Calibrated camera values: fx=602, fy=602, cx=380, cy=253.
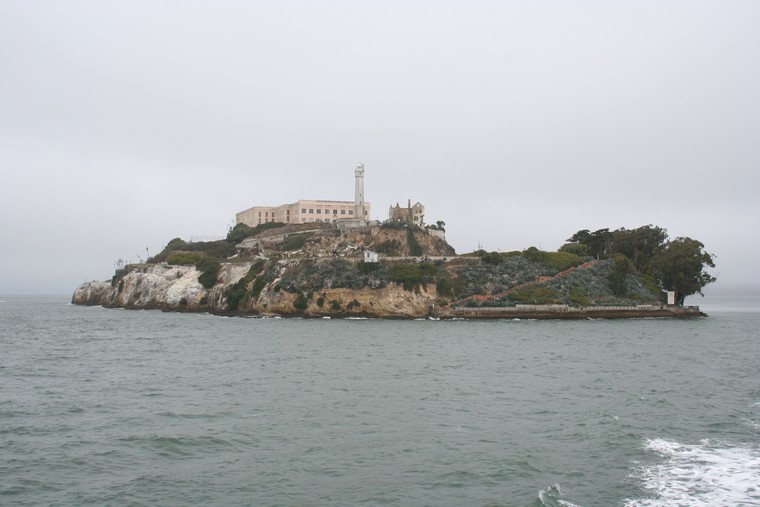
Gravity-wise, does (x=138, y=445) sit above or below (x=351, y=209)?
below

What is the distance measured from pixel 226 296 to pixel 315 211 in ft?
136

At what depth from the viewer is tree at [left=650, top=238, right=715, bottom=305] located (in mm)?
80062

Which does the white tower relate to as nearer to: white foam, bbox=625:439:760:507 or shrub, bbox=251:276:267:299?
shrub, bbox=251:276:267:299

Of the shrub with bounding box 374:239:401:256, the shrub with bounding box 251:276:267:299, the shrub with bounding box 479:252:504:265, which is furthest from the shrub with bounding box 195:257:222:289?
the shrub with bounding box 479:252:504:265

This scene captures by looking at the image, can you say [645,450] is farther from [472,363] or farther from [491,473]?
[472,363]

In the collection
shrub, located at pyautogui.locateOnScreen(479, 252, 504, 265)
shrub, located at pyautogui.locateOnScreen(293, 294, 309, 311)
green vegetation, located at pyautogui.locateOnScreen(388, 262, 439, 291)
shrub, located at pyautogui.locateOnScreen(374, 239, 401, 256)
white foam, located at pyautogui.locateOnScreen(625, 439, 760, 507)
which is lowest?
white foam, located at pyautogui.locateOnScreen(625, 439, 760, 507)

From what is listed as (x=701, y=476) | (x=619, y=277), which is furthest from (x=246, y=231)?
(x=701, y=476)

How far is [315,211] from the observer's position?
12312cm

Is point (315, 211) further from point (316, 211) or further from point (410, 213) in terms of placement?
point (410, 213)

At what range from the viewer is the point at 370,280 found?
247 ft

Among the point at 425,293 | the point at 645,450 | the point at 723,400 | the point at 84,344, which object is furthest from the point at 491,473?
the point at 425,293

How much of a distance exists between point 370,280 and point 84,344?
3868 cm

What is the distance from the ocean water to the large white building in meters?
79.4

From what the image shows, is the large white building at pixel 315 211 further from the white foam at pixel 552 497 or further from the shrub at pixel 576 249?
the white foam at pixel 552 497
